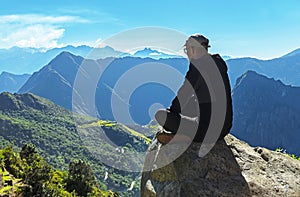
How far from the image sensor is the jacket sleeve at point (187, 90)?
566 cm

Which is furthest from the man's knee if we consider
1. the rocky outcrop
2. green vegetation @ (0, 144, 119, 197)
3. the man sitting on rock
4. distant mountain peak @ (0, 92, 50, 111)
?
distant mountain peak @ (0, 92, 50, 111)

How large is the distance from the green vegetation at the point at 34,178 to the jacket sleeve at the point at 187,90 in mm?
8279

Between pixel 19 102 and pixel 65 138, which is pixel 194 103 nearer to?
pixel 65 138

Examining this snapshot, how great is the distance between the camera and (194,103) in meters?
5.61

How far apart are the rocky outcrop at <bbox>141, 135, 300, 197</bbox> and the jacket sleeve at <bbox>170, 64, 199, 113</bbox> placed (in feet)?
2.01

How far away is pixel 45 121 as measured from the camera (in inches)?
5837

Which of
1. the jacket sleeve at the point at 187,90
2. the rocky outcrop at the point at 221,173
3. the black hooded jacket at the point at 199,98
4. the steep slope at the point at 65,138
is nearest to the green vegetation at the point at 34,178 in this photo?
the rocky outcrop at the point at 221,173

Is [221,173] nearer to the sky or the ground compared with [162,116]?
nearer to the ground

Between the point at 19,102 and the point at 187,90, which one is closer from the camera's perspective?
the point at 187,90

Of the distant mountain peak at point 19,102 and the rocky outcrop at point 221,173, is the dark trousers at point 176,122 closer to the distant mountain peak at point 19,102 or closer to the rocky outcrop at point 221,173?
the rocky outcrop at point 221,173

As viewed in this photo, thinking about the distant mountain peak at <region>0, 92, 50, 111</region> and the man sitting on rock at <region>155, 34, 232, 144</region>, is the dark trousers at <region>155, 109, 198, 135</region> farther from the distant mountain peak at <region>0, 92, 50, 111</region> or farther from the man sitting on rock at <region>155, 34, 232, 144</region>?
the distant mountain peak at <region>0, 92, 50, 111</region>

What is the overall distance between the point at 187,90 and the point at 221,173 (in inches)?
53.5

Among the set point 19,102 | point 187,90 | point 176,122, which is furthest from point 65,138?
point 176,122

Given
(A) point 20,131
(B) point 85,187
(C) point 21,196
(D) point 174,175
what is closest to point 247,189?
(D) point 174,175
